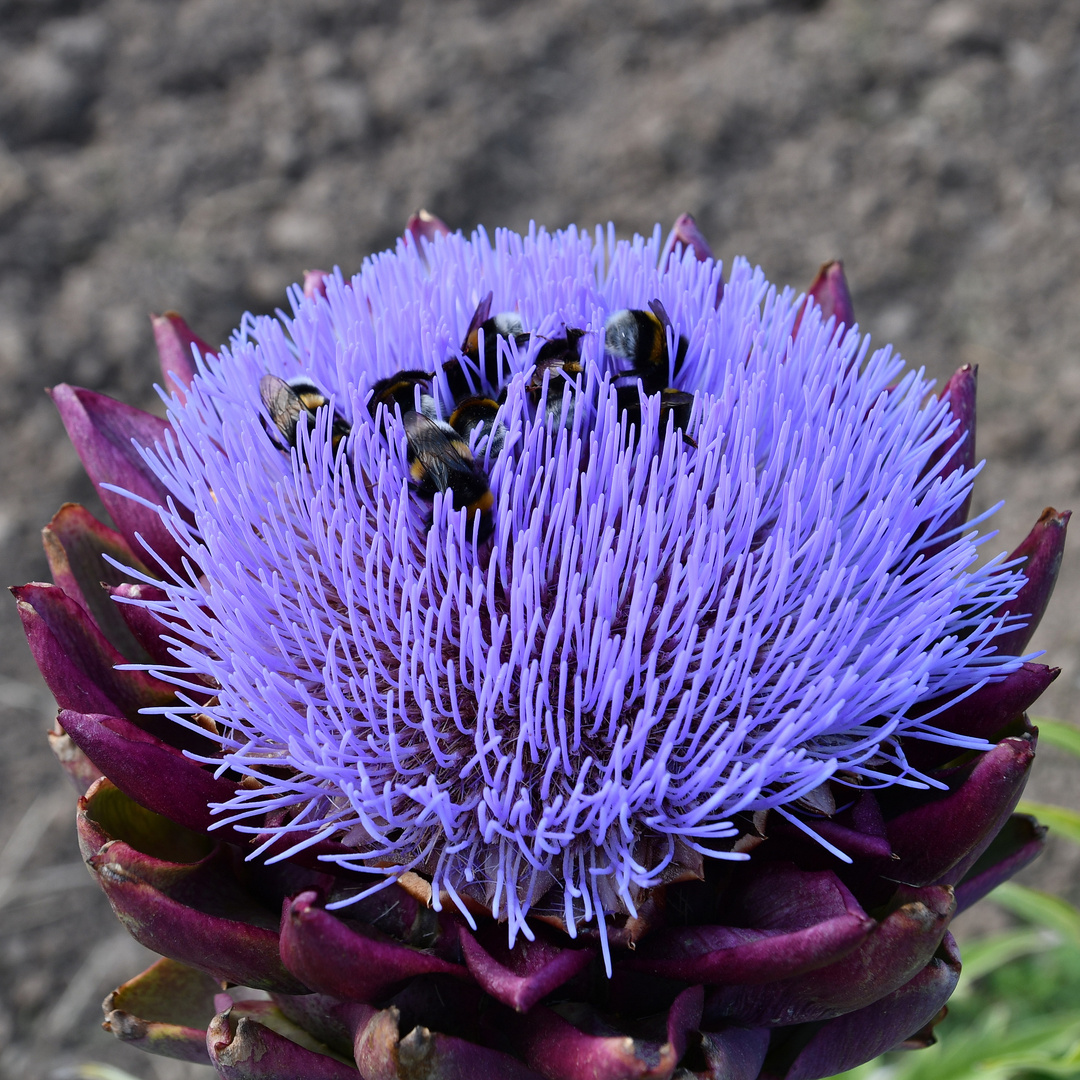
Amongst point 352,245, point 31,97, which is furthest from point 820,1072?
point 31,97

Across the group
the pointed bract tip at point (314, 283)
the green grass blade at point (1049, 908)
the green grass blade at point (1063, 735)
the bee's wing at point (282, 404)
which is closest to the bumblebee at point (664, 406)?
the bee's wing at point (282, 404)

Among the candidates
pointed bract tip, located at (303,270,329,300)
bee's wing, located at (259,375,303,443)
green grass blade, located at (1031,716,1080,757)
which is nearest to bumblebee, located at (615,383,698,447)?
bee's wing, located at (259,375,303,443)

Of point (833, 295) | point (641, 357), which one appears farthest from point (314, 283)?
point (833, 295)

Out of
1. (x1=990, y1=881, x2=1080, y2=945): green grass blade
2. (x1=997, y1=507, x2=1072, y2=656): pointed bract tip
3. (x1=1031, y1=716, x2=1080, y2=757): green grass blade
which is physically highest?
(x1=997, y1=507, x2=1072, y2=656): pointed bract tip

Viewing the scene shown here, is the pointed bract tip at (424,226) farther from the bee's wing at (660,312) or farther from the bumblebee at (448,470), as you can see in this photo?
the bumblebee at (448,470)

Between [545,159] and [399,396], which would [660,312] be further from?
[545,159]

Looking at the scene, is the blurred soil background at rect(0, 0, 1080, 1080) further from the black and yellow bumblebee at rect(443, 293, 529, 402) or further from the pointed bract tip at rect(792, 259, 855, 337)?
the black and yellow bumblebee at rect(443, 293, 529, 402)

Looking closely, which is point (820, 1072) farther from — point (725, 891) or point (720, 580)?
point (720, 580)
